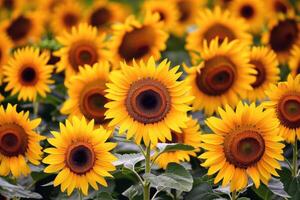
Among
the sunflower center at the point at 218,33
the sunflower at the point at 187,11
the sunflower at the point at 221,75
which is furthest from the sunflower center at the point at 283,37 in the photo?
the sunflower at the point at 187,11

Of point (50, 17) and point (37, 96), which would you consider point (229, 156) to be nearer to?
point (37, 96)

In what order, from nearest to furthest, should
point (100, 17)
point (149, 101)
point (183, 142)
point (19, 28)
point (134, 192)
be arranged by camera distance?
point (149, 101) → point (134, 192) → point (183, 142) → point (19, 28) → point (100, 17)

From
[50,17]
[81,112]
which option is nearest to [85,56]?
[81,112]

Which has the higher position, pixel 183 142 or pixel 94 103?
pixel 94 103

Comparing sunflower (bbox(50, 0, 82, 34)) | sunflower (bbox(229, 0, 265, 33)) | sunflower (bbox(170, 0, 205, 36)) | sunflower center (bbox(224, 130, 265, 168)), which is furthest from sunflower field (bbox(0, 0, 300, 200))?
sunflower (bbox(170, 0, 205, 36))

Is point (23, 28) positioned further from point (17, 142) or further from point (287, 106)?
point (287, 106)

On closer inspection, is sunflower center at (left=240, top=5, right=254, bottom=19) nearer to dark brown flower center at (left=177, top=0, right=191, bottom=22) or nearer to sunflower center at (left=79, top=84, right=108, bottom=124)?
dark brown flower center at (left=177, top=0, right=191, bottom=22)

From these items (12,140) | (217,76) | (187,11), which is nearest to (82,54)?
(217,76)
